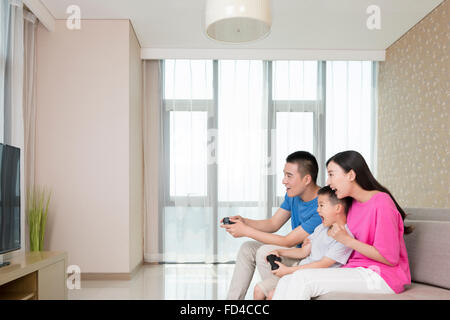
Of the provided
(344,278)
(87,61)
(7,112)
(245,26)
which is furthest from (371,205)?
(87,61)

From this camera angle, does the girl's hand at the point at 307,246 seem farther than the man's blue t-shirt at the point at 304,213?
No

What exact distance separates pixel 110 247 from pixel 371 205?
2925mm

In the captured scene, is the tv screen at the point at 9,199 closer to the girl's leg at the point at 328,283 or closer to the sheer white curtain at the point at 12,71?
the sheer white curtain at the point at 12,71

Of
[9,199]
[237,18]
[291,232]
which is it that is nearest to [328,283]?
[291,232]

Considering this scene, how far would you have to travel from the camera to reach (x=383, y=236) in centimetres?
167

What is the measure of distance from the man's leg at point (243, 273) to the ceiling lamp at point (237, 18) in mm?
1272

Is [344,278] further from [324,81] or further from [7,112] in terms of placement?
[324,81]

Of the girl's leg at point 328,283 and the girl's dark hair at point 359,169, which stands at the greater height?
the girl's dark hair at point 359,169

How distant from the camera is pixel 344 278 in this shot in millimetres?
1648

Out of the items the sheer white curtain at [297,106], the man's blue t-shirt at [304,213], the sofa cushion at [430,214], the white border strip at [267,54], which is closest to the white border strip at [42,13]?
the white border strip at [267,54]

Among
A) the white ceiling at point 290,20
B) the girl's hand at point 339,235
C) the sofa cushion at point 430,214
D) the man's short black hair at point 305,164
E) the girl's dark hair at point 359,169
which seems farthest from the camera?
the white ceiling at point 290,20

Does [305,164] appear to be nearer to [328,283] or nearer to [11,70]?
[328,283]

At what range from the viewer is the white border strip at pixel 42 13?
134 inches

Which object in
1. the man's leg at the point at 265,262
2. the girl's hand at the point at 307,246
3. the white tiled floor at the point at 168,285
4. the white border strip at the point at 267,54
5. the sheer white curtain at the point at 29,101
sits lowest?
the white tiled floor at the point at 168,285
